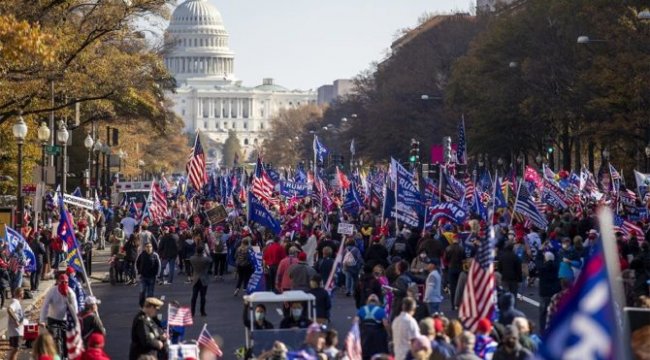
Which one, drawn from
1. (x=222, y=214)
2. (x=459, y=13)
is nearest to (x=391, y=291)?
(x=222, y=214)

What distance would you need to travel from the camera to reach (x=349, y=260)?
3091cm

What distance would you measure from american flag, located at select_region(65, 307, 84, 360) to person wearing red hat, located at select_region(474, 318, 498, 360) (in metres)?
4.00

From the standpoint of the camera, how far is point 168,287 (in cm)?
3475

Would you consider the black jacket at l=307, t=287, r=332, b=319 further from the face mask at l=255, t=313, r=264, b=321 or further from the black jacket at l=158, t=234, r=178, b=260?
the black jacket at l=158, t=234, r=178, b=260

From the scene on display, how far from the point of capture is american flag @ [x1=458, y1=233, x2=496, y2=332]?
50.6ft

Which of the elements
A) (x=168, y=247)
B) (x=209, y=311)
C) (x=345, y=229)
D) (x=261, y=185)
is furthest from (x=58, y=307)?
(x=261, y=185)

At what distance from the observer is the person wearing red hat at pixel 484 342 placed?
1562cm

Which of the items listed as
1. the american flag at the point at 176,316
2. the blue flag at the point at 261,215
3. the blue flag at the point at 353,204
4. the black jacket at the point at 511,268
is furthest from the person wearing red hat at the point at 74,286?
the blue flag at the point at 353,204

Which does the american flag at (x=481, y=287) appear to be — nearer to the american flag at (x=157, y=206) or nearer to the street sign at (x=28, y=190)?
the american flag at (x=157, y=206)

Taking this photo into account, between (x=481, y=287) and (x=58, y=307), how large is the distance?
7106mm

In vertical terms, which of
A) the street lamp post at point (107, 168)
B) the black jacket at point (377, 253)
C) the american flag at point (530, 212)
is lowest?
the black jacket at point (377, 253)

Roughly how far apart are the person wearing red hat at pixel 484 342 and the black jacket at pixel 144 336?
365cm

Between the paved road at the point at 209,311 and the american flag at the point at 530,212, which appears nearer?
the paved road at the point at 209,311

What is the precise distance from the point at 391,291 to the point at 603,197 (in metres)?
21.5
